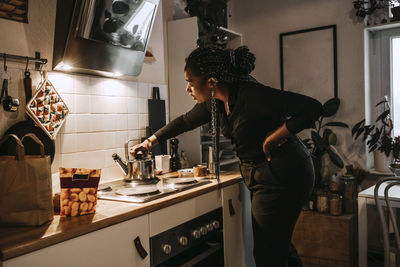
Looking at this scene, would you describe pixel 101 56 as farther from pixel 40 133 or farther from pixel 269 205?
pixel 269 205

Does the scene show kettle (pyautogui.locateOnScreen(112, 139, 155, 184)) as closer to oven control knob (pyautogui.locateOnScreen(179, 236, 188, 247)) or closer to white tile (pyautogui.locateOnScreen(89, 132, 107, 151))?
white tile (pyautogui.locateOnScreen(89, 132, 107, 151))

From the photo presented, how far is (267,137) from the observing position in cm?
168

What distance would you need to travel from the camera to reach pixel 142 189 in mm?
1799

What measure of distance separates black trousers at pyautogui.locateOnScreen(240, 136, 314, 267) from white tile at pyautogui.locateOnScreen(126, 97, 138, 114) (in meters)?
0.92

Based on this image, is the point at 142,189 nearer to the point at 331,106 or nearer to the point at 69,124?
the point at 69,124

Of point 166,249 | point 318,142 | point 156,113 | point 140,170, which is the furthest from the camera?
point 318,142

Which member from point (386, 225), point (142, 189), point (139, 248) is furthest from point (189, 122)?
point (386, 225)

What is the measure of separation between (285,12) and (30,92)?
8.83 feet

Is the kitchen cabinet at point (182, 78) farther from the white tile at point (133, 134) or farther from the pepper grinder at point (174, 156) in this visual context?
the white tile at point (133, 134)

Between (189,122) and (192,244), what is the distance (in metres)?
0.70

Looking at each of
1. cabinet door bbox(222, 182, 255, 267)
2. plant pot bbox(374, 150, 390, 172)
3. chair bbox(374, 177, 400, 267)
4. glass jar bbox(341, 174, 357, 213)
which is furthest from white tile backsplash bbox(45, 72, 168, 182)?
plant pot bbox(374, 150, 390, 172)

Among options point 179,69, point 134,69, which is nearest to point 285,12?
point 179,69

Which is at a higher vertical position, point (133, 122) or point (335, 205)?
point (133, 122)

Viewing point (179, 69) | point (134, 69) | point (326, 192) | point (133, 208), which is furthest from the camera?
point (326, 192)
